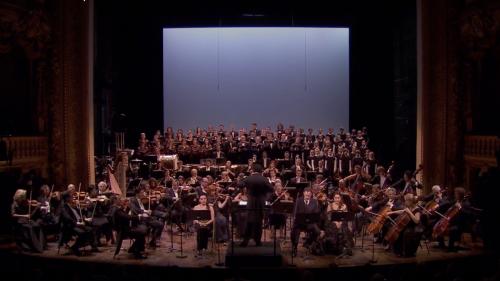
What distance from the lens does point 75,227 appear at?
11.1m

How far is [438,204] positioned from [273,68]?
397 inches

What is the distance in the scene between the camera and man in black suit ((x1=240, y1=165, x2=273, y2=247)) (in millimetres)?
10516

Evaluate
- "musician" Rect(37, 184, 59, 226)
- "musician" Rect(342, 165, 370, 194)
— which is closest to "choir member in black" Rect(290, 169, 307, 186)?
"musician" Rect(342, 165, 370, 194)

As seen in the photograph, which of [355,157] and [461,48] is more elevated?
[461,48]

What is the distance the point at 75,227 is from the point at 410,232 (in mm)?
6274

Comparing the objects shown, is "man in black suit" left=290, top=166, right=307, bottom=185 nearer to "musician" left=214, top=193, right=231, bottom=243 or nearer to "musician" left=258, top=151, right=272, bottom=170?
"musician" left=214, top=193, right=231, bottom=243

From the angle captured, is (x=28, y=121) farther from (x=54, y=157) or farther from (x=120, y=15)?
(x=120, y=15)

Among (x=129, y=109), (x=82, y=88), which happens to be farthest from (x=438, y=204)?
(x=129, y=109)

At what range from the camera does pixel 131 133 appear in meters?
Answer: 19.9

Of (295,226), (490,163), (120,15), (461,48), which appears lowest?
(295,226)

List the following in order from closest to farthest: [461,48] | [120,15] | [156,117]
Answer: [461,48], [120,15], [156,117]

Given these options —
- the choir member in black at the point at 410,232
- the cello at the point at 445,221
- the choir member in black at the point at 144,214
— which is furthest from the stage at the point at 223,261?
the cello at the point at 445,221

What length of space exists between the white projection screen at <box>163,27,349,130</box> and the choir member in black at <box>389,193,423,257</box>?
963cm

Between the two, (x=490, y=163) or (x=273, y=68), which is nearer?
(x=490, y=163)
